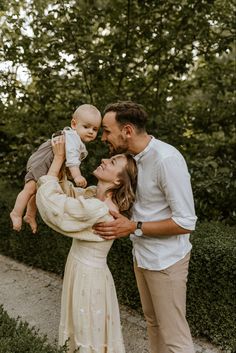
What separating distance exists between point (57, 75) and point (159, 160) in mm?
3661

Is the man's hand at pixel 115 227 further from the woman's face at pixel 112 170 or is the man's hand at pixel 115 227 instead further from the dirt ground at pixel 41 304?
the dirt ground at pixel 41 304

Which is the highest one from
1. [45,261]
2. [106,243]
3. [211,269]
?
[106,243]

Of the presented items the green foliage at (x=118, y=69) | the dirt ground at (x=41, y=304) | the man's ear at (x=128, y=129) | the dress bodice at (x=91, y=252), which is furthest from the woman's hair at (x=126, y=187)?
the green foliage at (x=118, y=69)

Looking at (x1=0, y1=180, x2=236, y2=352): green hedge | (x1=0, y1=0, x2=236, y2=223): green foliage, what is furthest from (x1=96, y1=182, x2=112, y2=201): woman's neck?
(x1=0, y1=0, x2=236, y2=223): green foliage

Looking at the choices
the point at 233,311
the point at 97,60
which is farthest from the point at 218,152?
the point at 233,311

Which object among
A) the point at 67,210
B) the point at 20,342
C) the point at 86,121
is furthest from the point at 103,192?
the point at 20,342

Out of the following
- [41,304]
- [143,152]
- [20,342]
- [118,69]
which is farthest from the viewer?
[118,69]

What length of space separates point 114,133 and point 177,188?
488 millimetres

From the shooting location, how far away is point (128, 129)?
2.64 meters

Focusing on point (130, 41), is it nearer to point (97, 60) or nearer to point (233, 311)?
point (97, 60)

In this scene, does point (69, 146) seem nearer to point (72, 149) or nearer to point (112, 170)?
point (72, 149)

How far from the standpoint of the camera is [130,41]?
245 inches

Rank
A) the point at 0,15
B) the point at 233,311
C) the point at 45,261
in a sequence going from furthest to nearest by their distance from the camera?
the point at 45,261
the point at 0,15
the point at 233,311

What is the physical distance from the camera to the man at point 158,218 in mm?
2547
